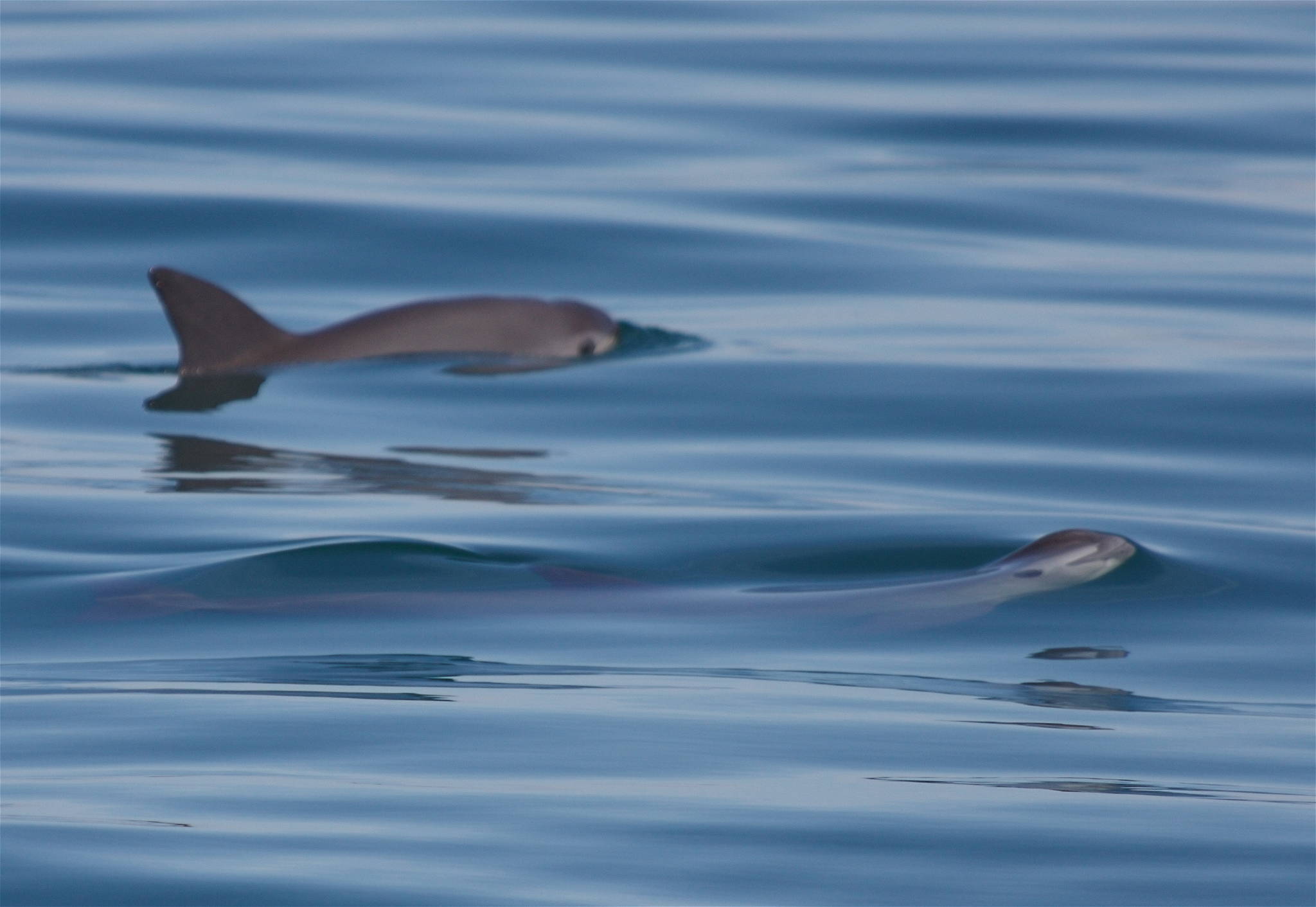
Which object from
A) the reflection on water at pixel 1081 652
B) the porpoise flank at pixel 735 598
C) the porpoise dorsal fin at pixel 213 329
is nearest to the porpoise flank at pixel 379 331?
the porpoise dorsal fin at pixel 213 329

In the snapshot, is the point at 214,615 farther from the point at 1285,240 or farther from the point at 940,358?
the point at 1285,240

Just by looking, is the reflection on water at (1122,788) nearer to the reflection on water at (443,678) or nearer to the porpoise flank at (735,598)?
the reflection on water at (443,678)

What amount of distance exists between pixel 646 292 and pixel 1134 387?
3.89 metres

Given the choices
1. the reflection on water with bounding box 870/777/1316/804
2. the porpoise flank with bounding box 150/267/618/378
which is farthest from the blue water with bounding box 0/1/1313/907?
the porpoise flank with bounding box 150/267/618/378

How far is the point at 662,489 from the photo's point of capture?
8.18 m

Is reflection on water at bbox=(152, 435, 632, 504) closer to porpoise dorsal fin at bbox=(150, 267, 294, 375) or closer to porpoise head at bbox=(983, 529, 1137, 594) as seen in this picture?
porpoise dorsal fin at bbox=(150, 267, 294, 375)

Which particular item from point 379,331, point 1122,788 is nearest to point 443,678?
point 1122,788

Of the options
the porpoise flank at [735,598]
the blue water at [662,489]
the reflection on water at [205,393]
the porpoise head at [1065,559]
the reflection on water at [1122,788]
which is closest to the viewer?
the blue water at [662,489]

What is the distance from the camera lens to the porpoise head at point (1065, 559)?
657 centimetres

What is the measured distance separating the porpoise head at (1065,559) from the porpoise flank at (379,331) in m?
4.74

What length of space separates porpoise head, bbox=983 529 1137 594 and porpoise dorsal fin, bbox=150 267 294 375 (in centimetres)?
498

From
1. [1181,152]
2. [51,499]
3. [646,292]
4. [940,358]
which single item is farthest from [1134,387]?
[1181,152]

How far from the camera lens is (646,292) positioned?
43.0 feet

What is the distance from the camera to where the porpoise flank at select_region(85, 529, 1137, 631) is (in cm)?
622
